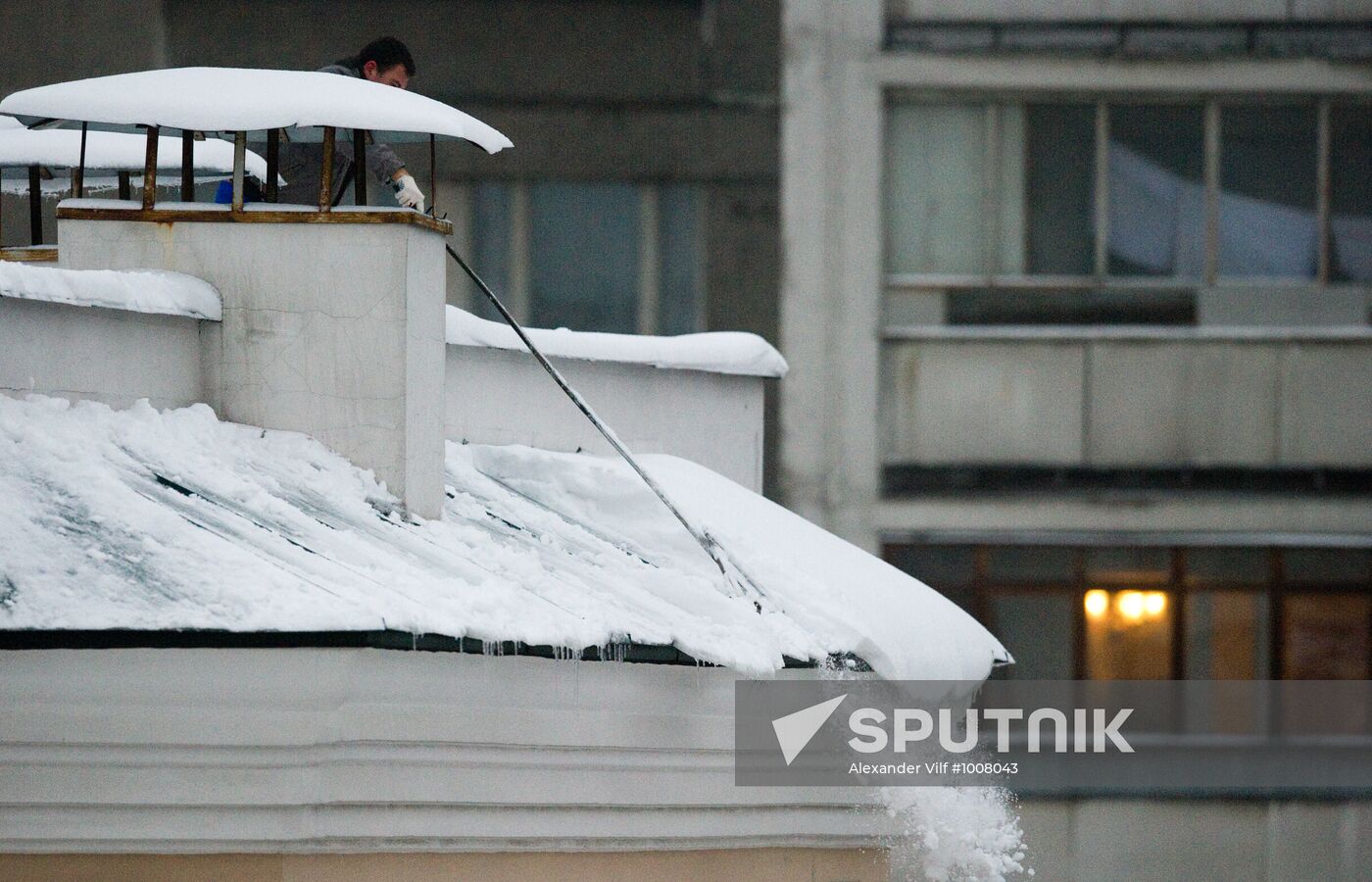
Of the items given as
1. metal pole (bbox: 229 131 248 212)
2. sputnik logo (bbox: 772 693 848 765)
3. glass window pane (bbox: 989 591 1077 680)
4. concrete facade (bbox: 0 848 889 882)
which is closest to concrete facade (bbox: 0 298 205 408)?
metal pole (bbox: 229 131 248 212)

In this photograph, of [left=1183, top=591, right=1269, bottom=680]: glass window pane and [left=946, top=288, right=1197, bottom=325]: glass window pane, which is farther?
[left=946, top=288, right=1197, bottom=325]: glass window pane

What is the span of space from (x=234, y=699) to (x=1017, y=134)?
11736mm

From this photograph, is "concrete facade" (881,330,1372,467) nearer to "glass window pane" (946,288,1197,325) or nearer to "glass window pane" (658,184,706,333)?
"glass window pane" (946,288,1197,325)

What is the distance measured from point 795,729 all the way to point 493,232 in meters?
9.59

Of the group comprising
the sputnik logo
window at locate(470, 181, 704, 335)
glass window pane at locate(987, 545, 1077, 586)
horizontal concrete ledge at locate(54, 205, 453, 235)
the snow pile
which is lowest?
the snow pile

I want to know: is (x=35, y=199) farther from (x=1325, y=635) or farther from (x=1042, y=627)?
(x=1325, y=635)

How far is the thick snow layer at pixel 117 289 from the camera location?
5.99 m

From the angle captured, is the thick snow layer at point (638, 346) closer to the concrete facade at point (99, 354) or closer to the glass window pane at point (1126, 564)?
the concrete facade at point (99, 354)

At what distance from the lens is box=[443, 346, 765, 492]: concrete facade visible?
27.1 feet

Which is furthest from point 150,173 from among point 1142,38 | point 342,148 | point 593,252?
point 1142,38

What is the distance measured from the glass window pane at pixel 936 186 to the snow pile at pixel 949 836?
27.5 ft

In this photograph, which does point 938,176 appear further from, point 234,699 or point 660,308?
point 234,699

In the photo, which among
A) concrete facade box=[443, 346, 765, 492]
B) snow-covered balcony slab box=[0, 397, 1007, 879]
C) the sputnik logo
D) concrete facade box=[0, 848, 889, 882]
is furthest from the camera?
concrete facade box=[443, 346, 765, 492]

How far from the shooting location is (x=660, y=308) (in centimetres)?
1628
